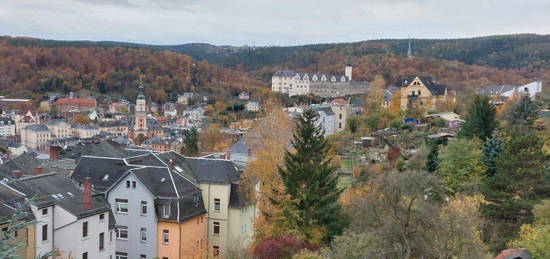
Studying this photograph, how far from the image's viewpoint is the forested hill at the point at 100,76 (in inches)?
6983

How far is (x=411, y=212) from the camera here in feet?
68.7

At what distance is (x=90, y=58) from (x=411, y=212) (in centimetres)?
18926

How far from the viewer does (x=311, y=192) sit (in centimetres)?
2770

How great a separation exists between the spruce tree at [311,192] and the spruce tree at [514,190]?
22.2 feet

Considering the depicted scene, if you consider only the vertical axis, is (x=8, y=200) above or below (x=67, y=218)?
above

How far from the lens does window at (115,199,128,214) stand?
30.9m

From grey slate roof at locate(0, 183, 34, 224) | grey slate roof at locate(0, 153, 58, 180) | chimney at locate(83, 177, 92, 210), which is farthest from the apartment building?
grey slate roof at locate(0, 153, 58, 180)

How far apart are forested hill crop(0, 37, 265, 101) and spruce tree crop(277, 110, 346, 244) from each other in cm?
14724

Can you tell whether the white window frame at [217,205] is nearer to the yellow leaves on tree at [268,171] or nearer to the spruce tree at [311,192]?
the yellow leaves on tree at [268,171]

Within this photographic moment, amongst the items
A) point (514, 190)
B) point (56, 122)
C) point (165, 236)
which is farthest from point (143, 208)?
point (56, 122)

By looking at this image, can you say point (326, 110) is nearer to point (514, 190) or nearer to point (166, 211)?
point (166, 211)

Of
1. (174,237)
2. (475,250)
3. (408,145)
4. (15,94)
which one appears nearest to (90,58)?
(15,94)

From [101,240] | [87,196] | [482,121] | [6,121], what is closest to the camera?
[87,196]

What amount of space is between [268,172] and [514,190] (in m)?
13.1
